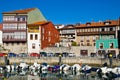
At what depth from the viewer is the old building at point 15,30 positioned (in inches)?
3425

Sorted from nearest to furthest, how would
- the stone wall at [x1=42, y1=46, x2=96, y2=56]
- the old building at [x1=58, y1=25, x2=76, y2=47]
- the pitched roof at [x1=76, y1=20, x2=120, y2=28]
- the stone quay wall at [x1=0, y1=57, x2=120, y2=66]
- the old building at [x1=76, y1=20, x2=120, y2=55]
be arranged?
1. the stone quay wall at [x1=0, y1=57, x2=120, y2=66]
2. the old building at [x1=76, y1=20, x2=120, y2=55]
3. the stone wall at [x1=42, y1=46, x2=96, y2=56]
4. the pitched roof at [x1=76, y1=20, x2=120, y2=28]
5. the old building at [x1=58, y1=25, x2=76, y2=47]

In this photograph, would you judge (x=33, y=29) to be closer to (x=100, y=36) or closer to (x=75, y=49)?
(x=75, y=49)

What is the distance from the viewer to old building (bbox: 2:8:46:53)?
87.0 m

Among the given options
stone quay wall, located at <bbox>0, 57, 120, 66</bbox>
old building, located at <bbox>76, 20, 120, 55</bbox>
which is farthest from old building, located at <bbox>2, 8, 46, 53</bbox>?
old building, located at <bbox>76, 20, 120, 55</bbox>

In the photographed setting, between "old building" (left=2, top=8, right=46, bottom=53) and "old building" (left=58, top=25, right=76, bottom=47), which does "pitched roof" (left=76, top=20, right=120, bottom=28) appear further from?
"old building" (left=2, top=8, right=46, bottom=53)

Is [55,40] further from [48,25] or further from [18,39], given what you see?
[18,39]

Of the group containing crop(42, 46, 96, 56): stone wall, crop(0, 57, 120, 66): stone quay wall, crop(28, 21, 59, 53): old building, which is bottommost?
crop(0, 57, 120, 66): stone quay wall

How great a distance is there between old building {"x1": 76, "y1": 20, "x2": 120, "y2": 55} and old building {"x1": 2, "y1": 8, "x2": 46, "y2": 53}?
15.3 meters

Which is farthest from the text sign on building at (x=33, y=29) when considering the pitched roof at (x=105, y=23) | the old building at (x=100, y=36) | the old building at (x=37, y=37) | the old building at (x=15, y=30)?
the pitched roof at (x=105, y=23)

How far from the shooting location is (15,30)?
87.1 meters

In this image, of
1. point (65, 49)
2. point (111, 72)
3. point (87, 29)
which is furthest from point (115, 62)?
point (87, 29)

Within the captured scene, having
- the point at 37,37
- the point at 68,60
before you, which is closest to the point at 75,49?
the point at 37,37

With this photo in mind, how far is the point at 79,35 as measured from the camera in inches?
3514

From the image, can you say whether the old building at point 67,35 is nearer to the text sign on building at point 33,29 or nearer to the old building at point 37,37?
the old building at point 37,37
